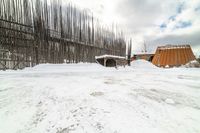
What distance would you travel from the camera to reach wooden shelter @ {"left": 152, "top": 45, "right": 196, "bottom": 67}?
45.2ft

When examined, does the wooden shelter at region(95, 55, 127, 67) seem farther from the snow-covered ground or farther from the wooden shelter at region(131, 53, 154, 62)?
the wooden shelter at region(131, 53, 154, 62)

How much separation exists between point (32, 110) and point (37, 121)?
32 centimetres

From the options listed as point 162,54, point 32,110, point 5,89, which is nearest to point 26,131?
point 32,110

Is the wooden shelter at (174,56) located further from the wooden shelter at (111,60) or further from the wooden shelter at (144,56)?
the wooden shelter at (144,56)

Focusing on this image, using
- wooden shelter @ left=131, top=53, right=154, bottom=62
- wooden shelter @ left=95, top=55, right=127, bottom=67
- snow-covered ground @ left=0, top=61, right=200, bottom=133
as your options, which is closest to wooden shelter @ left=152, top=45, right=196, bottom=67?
wooden shelter @ left=95, top=55, right=127, bottom=67

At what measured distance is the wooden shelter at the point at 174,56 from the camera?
13.8 meters

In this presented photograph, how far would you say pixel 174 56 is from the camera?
1417 cm

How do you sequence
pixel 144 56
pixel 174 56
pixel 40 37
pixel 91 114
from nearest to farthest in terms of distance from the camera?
1. pixel 91 114
2. pixel 40 37
3. pixel 174 56
4. pixel 144 56

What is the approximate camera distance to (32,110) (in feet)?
6.01

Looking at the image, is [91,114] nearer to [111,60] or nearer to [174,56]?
[111,60]

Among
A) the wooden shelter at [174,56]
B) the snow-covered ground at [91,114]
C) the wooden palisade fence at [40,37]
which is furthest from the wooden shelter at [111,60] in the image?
the snow-covered ground at [91,114]

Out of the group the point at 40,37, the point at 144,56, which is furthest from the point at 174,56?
the point at 40,37

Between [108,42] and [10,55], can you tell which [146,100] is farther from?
[108,42]

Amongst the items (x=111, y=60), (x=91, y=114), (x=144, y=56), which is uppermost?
(x=144, y=56)
